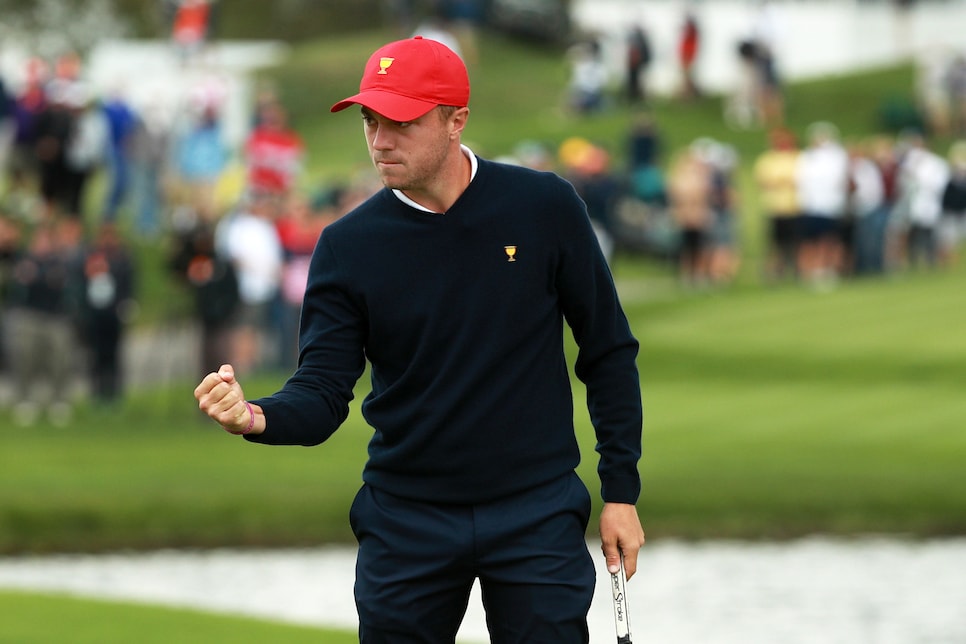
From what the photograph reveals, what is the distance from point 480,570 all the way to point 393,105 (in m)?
1.11

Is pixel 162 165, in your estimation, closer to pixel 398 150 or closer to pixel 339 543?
pixel 339 543

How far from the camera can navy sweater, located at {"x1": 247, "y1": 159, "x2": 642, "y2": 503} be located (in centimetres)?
489

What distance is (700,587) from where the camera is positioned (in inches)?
496

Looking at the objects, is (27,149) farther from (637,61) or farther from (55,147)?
(637,61)

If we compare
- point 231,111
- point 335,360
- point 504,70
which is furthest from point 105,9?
point 335,360

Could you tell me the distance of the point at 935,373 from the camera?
20.6 metres

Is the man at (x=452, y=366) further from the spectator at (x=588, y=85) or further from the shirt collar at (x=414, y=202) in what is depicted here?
the spectator at (x=588, y=85)

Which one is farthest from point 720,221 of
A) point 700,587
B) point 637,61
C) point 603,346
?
point 603,346

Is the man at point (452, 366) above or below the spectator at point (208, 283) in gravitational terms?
above

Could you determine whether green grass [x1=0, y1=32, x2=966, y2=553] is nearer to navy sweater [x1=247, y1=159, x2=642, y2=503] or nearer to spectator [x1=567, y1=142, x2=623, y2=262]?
spectator [x1=567, y1=142, x2=623, y2=262]

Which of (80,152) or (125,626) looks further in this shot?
(80,152)

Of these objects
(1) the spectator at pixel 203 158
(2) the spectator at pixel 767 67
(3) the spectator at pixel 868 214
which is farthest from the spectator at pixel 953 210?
(1) the spectator at pixel 203 158

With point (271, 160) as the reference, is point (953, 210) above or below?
below

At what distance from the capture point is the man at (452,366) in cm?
488
